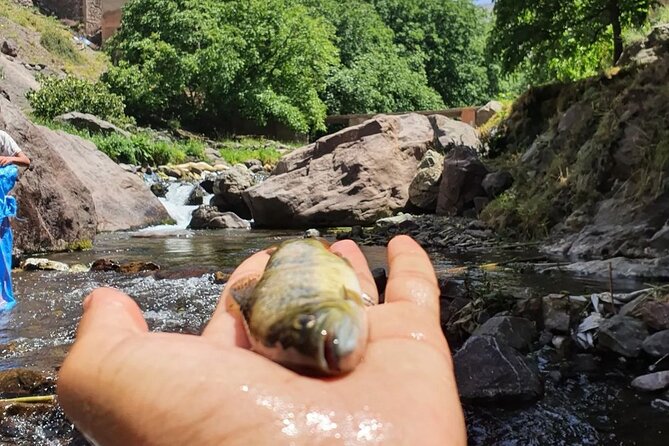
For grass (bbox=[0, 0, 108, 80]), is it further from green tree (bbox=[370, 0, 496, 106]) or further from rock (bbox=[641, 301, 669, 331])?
rock (bbox=[641, 301, 669, 331])

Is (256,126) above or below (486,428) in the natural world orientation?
below

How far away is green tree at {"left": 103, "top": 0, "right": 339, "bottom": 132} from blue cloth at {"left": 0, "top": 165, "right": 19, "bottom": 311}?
104 feet

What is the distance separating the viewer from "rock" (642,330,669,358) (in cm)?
479

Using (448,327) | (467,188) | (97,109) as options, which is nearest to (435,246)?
(467,188)

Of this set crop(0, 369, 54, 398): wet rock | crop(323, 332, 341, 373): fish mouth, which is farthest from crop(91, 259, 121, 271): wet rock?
crop(323, 332, 341, 373): fish mouth

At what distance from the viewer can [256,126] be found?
4278cm

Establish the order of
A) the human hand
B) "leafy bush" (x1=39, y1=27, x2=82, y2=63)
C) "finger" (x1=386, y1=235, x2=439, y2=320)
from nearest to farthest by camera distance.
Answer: the human hand
"finger" (x1=386, y1=235, x2=439, y2=320)
"leafy bush" (x1=39, y1=27, x2=82, y2=63)

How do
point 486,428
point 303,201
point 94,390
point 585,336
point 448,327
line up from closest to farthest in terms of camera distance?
point 94,390, point 486,428, point 585,336, point 448,327, point 303,201

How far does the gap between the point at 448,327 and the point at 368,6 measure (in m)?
52.8

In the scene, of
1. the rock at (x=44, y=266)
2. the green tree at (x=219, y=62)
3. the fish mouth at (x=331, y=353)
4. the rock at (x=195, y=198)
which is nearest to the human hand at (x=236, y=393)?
the fish mouth at (x=331, y=353)

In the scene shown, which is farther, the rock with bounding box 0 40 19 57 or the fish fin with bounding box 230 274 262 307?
the rock with bounding box 0 40 19 57

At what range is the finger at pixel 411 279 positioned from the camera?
227 cm

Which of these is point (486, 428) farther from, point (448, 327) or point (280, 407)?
point (280, 407)

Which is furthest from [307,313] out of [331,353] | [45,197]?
[45,197]
